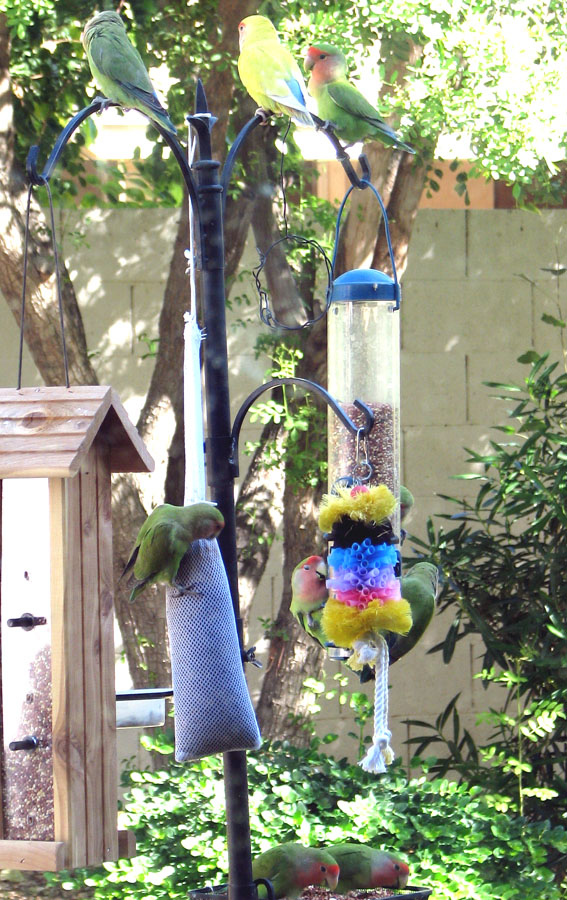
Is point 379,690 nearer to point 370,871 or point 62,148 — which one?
point 370,871

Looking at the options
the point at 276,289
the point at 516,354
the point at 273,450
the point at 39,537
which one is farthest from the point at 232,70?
the point at 39,537

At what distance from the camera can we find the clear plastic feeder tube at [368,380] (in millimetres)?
2109

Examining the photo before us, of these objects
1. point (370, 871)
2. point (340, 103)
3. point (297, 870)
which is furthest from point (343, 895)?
point (340, 103)

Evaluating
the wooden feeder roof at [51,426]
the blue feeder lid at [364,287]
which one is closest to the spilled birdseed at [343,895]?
the wooden feeder roof at [51,426]

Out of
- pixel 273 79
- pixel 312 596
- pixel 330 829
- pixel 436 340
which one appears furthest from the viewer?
pixel 436 340

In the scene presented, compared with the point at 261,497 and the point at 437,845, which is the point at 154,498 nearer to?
the point at 261,497

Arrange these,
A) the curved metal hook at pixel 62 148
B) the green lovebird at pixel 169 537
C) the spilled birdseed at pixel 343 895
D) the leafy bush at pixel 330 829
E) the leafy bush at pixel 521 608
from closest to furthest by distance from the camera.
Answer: the green lovebird at pixel 169 537
the curved metal hook at pixel 62 148
the spilled birdseed at pixel 343 895
the leafy bush at pixel 330 829
the leafy bush at pixel 521 608

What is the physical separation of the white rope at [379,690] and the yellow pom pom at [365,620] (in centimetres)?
2

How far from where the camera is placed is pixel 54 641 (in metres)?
1.81

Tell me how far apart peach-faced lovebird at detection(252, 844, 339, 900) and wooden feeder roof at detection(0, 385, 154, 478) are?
85 centimetres

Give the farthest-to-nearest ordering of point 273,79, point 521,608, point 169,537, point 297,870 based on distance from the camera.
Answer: point 521,608
point 297,870
point 273,79
point 169,537

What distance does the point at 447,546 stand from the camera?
4.00 meters

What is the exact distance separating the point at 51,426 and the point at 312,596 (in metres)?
0.50

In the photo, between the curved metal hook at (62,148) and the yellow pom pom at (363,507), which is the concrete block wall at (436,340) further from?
the yellow pom pom at (363,507)
